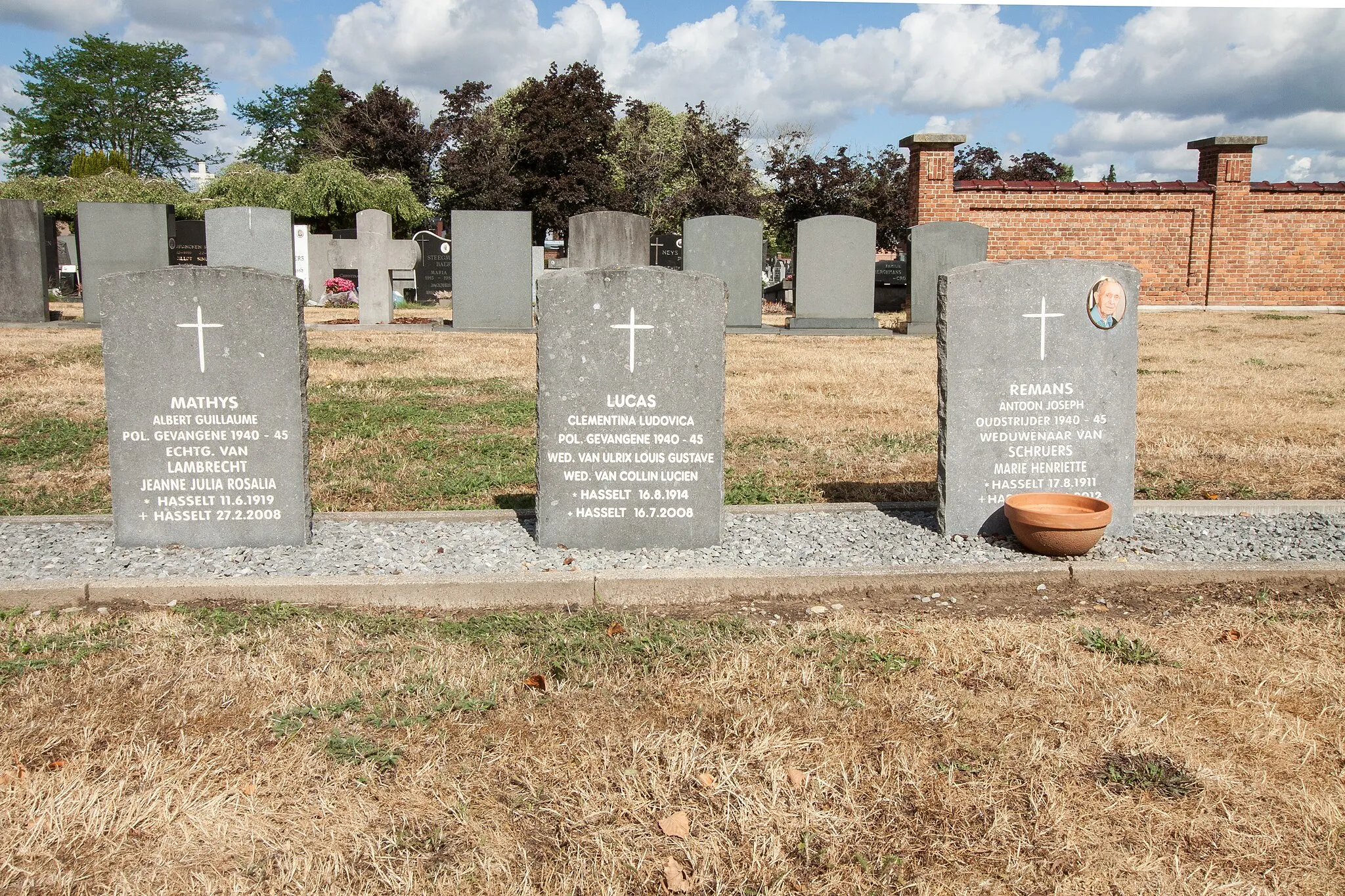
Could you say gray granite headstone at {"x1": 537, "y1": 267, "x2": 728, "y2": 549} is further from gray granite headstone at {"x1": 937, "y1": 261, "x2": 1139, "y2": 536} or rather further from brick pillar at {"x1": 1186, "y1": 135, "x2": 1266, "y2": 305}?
brick pillar at {"x1": 1186, "y1": 135, "x2": 1266, "y2": 305}

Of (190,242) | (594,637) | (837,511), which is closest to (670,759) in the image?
(594,637)

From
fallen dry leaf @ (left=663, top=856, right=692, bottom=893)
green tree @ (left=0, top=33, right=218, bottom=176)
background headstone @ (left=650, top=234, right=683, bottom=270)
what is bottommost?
fallen dry leaf @ (left=663, top=856, right=692, bottom=893)

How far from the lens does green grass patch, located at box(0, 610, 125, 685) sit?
12.1 feet

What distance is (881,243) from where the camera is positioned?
34.1 meters

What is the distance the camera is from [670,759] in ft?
10.0

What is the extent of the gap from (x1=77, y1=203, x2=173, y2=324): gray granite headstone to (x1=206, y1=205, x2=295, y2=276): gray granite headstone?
1.00 metres

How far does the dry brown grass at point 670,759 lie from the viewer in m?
2.60

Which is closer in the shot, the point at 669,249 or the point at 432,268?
the point at 432,268

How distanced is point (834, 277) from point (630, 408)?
13.8m

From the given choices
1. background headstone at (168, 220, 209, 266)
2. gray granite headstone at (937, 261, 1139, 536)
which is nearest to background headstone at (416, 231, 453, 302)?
background headstone at (168, 220, 209, 266)

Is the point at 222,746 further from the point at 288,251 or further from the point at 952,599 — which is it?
the point at 288,251

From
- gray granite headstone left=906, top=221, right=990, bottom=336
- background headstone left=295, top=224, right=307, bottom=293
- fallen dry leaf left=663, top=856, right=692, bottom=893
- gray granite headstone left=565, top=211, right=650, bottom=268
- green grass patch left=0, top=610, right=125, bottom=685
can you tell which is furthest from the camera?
background headstone left=295, top=224, right=307, bottom=293

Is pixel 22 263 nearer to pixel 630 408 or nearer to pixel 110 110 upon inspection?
pixel 630 408

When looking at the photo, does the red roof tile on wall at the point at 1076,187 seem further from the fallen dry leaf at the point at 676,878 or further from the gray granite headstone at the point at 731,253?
the fallen dry leaf at the point at 676,878
